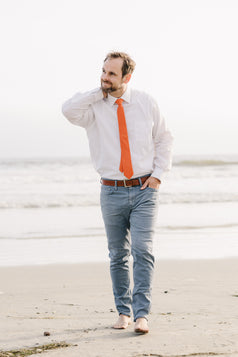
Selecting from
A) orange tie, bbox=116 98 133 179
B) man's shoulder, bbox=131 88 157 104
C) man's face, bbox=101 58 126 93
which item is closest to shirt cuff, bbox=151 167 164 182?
Answer: orange tie, bbox=116 98 133 179

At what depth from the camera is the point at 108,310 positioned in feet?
12.8

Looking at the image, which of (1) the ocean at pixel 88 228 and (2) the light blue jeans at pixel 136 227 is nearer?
(2) the light blue jeans at pixel 136 227

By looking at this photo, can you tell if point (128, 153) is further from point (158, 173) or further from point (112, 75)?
point (112, 75)

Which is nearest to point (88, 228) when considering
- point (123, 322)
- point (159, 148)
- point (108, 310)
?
point (108, 310)

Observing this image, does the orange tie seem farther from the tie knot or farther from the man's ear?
the man's ear

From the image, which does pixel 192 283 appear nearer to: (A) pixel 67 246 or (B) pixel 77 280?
(B) pixel 77 280

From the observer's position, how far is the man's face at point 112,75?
316cm

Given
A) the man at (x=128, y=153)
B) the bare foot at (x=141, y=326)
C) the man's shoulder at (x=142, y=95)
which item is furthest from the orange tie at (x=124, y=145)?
the bare foot at (x=141, y=326)

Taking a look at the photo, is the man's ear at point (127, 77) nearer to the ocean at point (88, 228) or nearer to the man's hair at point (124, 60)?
the man's hair at point (124, 60)

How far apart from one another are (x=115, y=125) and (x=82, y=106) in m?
0.25

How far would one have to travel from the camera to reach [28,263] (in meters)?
5.90

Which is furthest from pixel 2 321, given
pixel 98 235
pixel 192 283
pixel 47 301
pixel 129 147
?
pixel 98 235

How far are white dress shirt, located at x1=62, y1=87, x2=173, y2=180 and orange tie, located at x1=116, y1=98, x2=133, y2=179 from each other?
0.04 meters

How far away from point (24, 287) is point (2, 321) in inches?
51.6
